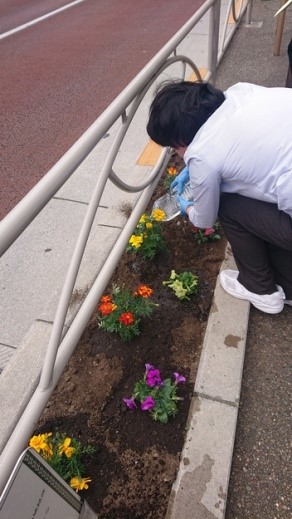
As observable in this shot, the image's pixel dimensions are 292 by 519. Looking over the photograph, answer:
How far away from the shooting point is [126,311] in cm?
192

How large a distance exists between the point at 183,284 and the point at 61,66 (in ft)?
16.0

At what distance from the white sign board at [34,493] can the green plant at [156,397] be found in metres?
0.63

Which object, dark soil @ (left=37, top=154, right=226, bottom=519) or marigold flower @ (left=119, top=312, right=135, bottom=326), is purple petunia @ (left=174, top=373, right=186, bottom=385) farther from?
marigold flower @ (left=119, top=312, right=135, bottom=326)

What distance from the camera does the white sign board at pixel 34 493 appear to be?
743 mm

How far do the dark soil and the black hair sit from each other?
0.86 metres

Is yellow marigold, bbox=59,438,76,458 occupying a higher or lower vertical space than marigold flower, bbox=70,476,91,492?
higher

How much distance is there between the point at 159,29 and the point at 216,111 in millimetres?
5987

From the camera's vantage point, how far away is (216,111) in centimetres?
157

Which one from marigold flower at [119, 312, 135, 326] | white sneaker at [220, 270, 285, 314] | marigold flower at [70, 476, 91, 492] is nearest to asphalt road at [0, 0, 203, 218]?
marigold flower at [119, 312, 135, 326]

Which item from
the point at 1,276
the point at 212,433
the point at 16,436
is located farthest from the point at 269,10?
the point at 16,436

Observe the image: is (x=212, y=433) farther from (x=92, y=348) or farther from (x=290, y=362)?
(x=92, y=348)

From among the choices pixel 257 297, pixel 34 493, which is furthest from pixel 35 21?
pixel 34 493

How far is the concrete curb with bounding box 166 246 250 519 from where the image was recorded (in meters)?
1.43

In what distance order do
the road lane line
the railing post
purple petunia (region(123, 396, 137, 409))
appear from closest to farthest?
1. purple petunia (region(123, 396, 137, 409))
2. the railing post
3. the road lane line
